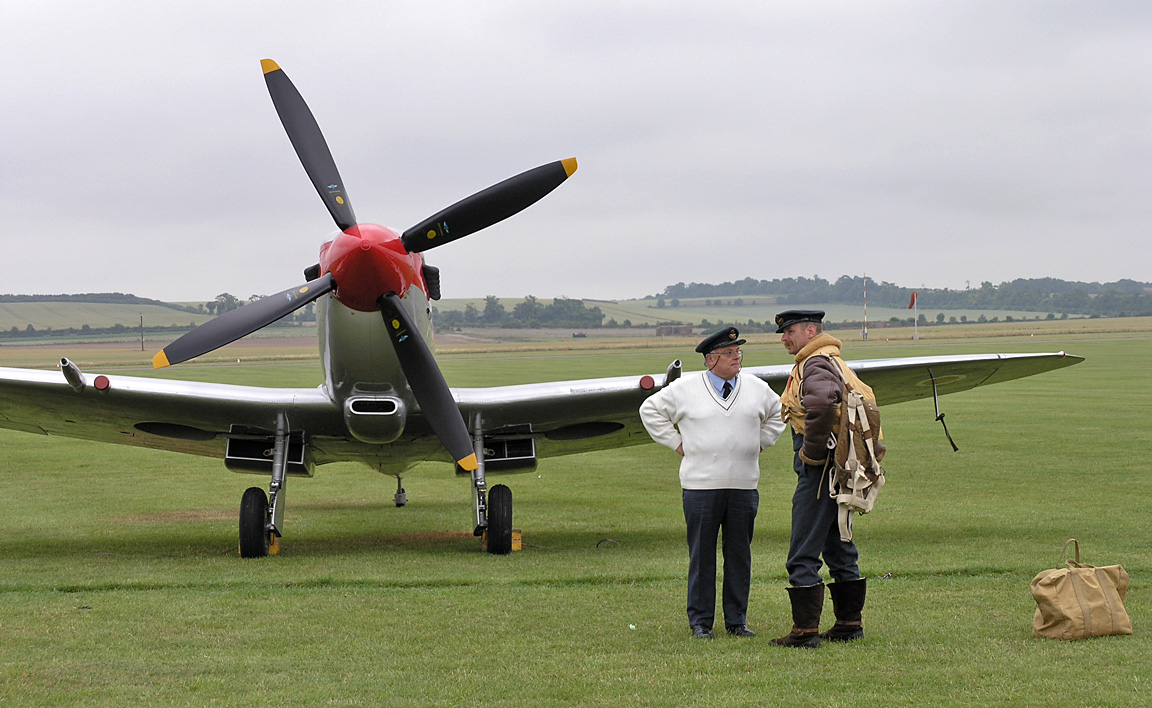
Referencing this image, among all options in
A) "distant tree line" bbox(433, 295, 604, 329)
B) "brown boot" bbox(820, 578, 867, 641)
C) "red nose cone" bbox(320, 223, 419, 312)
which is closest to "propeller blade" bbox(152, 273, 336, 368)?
"red nose cone" bbox(320, 223, 419, 312)

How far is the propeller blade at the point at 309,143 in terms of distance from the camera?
9.71 m

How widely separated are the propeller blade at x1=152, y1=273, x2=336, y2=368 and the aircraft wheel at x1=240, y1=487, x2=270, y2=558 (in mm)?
1935

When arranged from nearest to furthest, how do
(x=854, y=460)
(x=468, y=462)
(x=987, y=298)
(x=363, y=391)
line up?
(x=854, y=460) < (x=468, y=462) < (x=363, y=391) < (x=987, y=298)

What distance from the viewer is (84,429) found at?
12.2 m

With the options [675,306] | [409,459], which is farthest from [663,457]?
[675,306]

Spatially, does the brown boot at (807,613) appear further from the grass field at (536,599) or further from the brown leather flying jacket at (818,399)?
the brown leather flying jacket at (818,399)

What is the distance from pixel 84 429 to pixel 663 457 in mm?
11684

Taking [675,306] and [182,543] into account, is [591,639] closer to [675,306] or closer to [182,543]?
[182,543]

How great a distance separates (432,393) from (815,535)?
4.74 meters

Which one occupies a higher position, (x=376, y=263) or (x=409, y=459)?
(x=376, y=263)

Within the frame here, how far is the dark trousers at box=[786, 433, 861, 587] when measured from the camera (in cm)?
608

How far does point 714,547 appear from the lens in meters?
6.51

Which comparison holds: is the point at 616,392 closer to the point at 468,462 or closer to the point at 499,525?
the point at 499,525

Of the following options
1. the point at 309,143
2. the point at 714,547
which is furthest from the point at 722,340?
the point at 309,143
